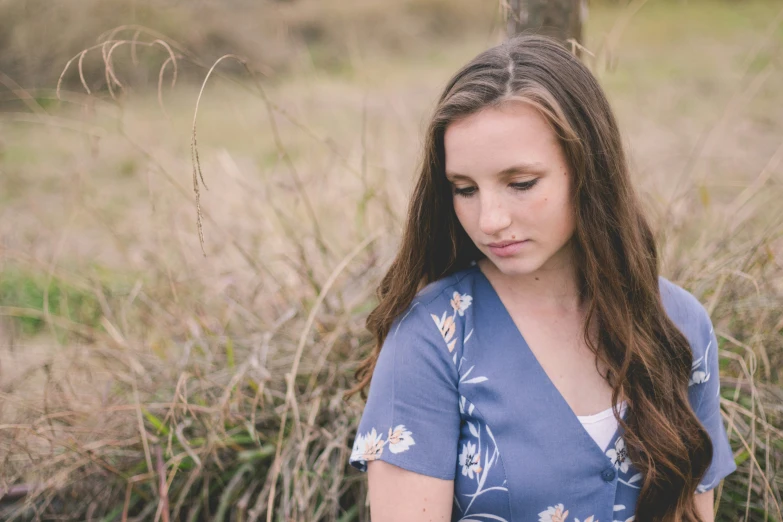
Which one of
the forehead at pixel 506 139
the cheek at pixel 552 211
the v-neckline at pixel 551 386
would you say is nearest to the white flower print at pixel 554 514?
the v-neckline at pixel 551 386

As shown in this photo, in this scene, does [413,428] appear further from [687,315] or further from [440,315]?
[687,315]

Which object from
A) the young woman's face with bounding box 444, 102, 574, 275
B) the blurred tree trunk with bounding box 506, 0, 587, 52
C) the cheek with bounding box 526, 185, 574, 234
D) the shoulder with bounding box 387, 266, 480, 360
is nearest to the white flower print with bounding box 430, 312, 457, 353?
the shoulder with bounding box 387, 266, 480, 360

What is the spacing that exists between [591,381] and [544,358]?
100 millimetres

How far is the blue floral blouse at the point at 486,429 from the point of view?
131 cm

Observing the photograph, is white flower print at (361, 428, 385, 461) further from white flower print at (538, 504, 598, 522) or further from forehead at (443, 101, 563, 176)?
forehead at (443, 101, 563, 176)

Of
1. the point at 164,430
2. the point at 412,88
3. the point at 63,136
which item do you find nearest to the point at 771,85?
the point at 412,88

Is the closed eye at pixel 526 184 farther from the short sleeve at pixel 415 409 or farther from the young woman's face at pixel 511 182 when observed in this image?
the short sleeve at pixel 415 409

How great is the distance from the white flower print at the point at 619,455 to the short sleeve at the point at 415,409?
287 millimetres

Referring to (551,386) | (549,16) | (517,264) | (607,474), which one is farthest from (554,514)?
(549,16)

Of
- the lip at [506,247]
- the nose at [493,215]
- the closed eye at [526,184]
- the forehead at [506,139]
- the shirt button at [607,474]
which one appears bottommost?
the shirt button at [607,474]

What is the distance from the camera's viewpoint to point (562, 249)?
4.82ft

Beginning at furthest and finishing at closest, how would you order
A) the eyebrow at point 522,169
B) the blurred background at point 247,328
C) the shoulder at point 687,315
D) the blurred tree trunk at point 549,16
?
the blurred tree trunk at point 549,16, the blurred background at point 247,328, the shoulder at point 687,315, the eyebrow at point 522,169

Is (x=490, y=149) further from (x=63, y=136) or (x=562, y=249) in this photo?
(x=63, y=136)

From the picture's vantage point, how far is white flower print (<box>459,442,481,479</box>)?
1.33 metres
